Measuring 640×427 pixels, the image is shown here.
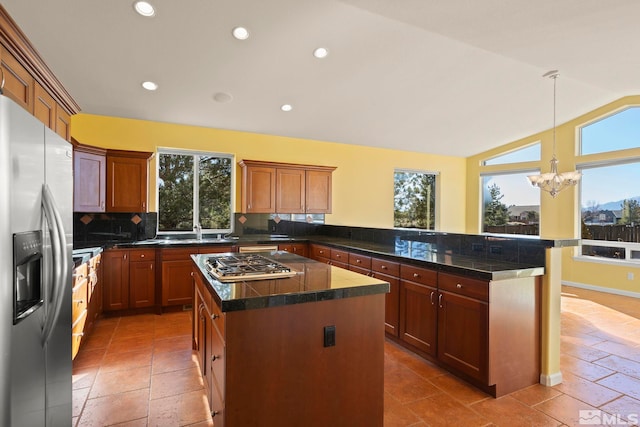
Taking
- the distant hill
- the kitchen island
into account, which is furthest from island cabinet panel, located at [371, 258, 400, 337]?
the distant hill

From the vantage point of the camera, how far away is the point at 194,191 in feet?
17.2

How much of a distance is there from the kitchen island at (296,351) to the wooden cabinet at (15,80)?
1.42m

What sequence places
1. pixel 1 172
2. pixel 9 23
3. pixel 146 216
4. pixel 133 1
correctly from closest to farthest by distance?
pixel 1 172 < pixel 9 23 < pixel 133 1 < pixel 146 216

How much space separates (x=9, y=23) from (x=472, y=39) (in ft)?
12.6

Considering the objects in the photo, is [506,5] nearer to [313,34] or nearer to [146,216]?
[313,34]

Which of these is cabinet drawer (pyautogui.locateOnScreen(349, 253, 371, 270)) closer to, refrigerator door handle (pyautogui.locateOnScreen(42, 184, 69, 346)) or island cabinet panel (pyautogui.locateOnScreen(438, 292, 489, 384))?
island cabinet panel (pyautogui.locateOnScreen(438, 292, 489, 384))

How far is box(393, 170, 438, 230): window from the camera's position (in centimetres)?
704

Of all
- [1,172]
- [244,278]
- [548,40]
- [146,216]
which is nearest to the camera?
[1,172]

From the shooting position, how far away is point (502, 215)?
7434mm

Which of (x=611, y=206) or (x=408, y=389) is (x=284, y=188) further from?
(x=611, y=206)

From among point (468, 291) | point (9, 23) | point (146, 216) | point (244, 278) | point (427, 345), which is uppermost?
point (9, 23)

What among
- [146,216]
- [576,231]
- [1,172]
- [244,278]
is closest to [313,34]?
[244,278]

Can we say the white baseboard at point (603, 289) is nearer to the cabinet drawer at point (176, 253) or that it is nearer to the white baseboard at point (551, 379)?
the white baseboard at point (551, 379)

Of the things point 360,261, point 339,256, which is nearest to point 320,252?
point 339,256
